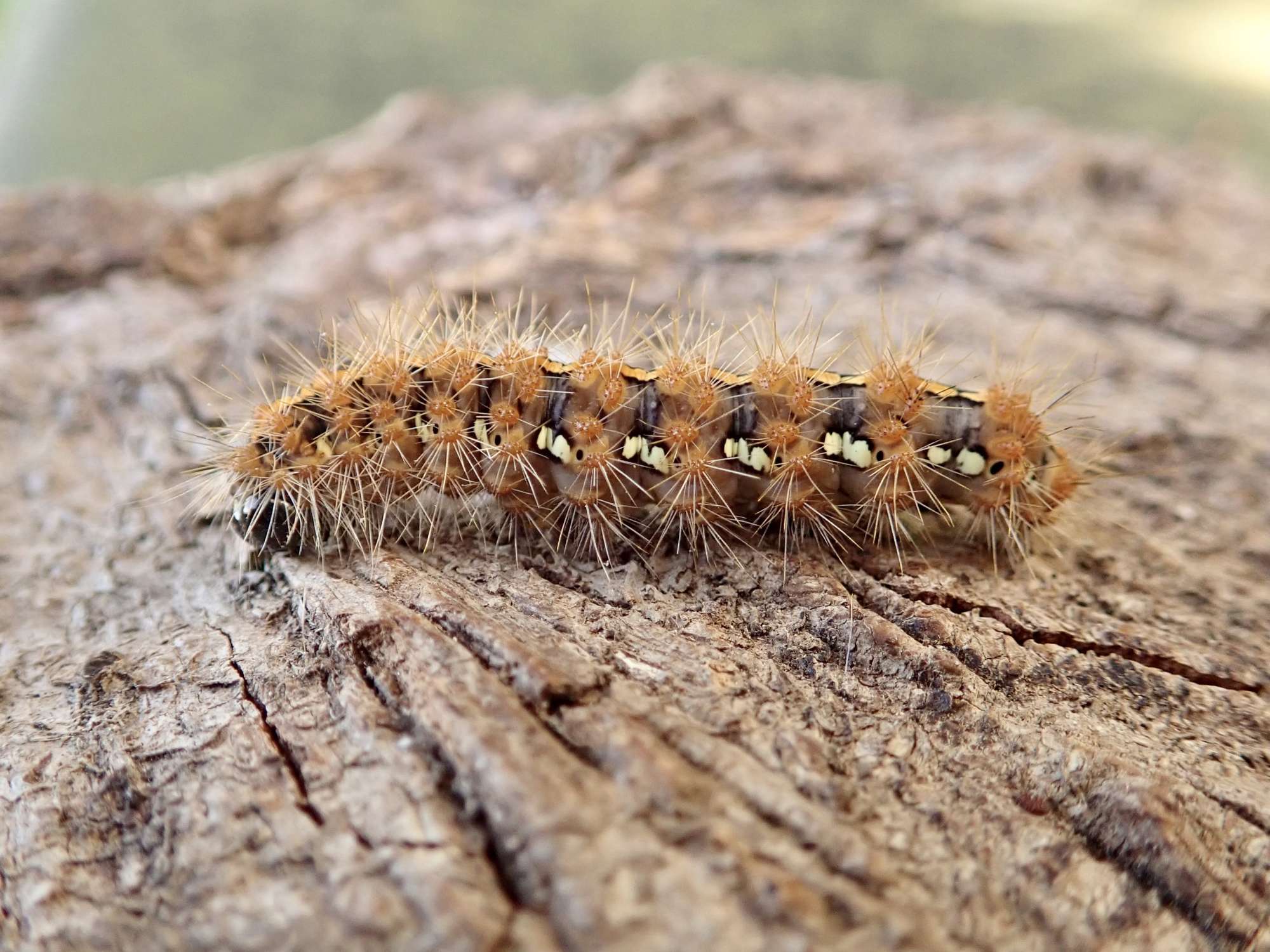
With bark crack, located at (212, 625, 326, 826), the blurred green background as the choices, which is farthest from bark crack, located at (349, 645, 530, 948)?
→ the blurred green background

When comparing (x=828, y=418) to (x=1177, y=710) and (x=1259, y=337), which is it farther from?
(x=1259, y=337)

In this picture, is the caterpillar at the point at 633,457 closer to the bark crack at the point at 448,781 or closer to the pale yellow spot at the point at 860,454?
the pale yellow spot at the point at 860,454

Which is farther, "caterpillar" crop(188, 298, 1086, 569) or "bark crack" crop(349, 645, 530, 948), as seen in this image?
"caterpillar" crop(188, 298, 1086, 569)

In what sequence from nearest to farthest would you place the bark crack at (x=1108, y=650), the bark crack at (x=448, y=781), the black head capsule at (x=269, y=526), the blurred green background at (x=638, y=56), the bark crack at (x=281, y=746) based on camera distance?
1. the bark crack at (x=448, y=781)
2. the bark crack at (x=281, y=746)
3. the bark crack at (x=1108, y=650)
4. the black head capsule at (x=269, y=526)
5. the blurred green background at (x=638, y=56)

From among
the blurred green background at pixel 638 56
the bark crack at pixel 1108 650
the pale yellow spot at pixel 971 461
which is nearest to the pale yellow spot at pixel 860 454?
the pale yellow spot at pixel 971 461

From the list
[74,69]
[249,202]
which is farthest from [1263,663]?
[74,69]

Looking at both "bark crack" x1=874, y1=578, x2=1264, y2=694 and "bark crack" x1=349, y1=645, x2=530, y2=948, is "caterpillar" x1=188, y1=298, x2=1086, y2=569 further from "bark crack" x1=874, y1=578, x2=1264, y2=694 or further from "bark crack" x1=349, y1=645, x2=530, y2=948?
"bark crack" x1=349, y1=645, x2=530, y2=948
